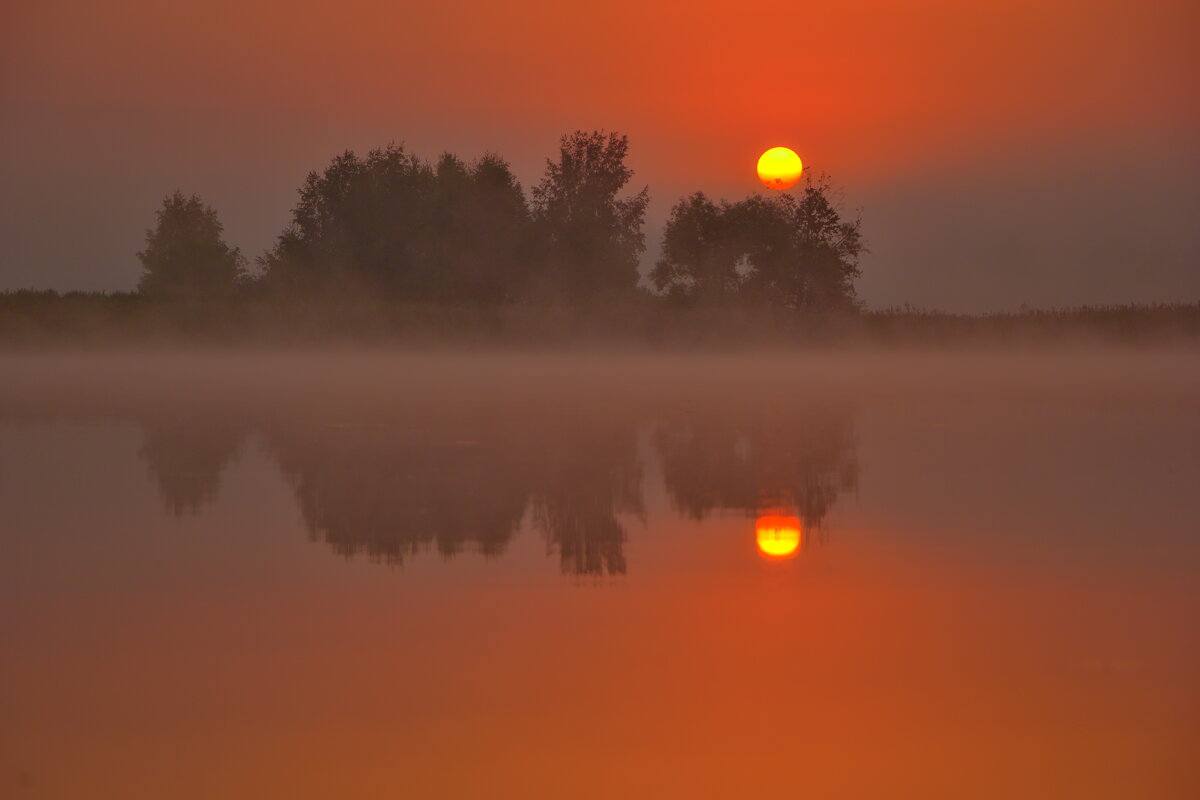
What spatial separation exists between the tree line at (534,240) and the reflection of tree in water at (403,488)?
47243mm

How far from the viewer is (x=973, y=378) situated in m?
35.5

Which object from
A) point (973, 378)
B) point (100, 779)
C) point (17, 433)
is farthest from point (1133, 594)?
point (973, 378)

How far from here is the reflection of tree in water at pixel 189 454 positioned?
11.3 metres

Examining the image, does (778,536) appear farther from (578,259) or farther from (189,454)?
(578,259)

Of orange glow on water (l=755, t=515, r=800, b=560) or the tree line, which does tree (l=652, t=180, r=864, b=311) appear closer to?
the tree line

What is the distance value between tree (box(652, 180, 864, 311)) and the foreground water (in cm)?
4895

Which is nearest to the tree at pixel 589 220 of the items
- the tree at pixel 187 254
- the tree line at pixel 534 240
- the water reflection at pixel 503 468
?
the tree line at pixel 534 240

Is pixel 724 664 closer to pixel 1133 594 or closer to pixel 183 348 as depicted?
pixel 1133 594

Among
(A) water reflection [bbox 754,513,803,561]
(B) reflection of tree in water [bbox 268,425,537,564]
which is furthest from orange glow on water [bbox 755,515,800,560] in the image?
(B) reflection of tree in water [bbox 268,425,537,564]

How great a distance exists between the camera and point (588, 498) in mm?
11094

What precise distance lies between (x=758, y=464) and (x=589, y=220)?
54.7 metres

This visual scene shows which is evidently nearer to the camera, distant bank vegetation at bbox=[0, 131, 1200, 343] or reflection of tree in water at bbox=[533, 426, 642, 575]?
reflection of tree in water at bbox=[533, 426, 642, 575]

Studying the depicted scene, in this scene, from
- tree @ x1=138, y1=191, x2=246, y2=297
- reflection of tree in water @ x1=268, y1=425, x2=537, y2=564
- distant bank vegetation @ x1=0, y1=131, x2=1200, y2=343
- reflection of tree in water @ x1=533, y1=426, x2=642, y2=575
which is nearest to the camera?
reflection of tree in water @ x1=533, y1=426, x2=642, y2=575

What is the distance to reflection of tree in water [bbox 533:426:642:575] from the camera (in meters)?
8.61
